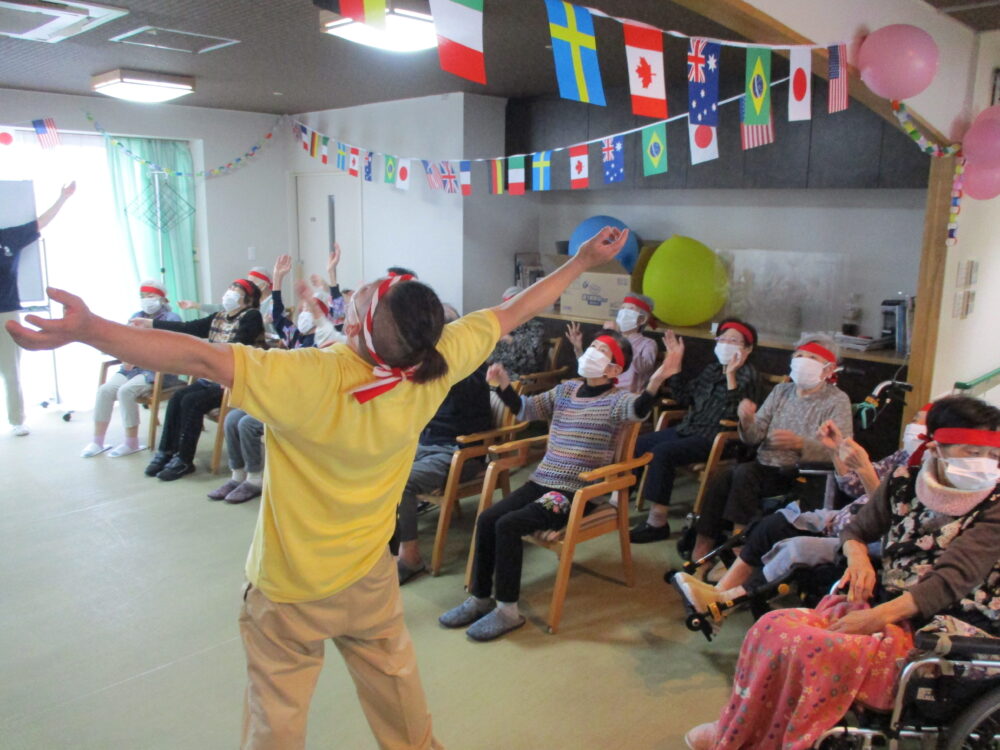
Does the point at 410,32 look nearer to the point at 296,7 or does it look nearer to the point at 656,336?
the point at 296,7

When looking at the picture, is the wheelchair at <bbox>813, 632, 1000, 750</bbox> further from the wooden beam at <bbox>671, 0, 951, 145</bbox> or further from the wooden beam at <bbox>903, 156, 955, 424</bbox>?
the wooden beam at <bbox>903, 156, 955, 424</bbox>

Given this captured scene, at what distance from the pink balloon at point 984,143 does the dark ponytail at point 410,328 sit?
9.31 feet

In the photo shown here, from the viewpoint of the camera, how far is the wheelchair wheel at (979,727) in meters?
1.79

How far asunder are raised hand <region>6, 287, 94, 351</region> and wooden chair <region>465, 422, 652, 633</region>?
2008 mm

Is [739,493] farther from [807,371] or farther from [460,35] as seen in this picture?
[460,35]

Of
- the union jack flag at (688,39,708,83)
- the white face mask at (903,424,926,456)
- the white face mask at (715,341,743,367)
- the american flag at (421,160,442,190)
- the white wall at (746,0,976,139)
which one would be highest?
the white wall at (746,0,976,139)

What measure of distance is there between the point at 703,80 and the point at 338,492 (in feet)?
6.67

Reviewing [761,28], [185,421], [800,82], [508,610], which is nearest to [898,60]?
[800,82]

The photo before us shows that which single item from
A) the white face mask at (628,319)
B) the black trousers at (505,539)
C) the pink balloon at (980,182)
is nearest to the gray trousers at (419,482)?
the black trousers at (505,539)

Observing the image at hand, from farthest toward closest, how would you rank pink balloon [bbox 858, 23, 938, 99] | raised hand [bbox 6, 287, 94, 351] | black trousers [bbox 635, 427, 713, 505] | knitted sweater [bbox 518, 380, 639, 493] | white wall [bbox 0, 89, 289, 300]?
white wall [bbox 0, 89, 289, 300], black trousers [bbox 635, 427, 713, 505], knitted sweater [bbox 518, 380, 639, 493], pink balloon [bbox 858, 23, 938, 99], raised hand [bbox 6, 287, 94, 351]

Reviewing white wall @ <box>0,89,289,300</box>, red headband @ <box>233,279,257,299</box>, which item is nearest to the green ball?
red headband @ <box>233,279,257,299</box>

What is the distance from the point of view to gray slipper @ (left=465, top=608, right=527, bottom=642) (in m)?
2.78

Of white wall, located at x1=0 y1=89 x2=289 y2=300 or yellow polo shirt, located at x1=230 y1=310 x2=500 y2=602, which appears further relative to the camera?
white wall, located at x1=0 y1=89 x2=289 y2=300

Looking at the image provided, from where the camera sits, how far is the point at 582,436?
3.11m
